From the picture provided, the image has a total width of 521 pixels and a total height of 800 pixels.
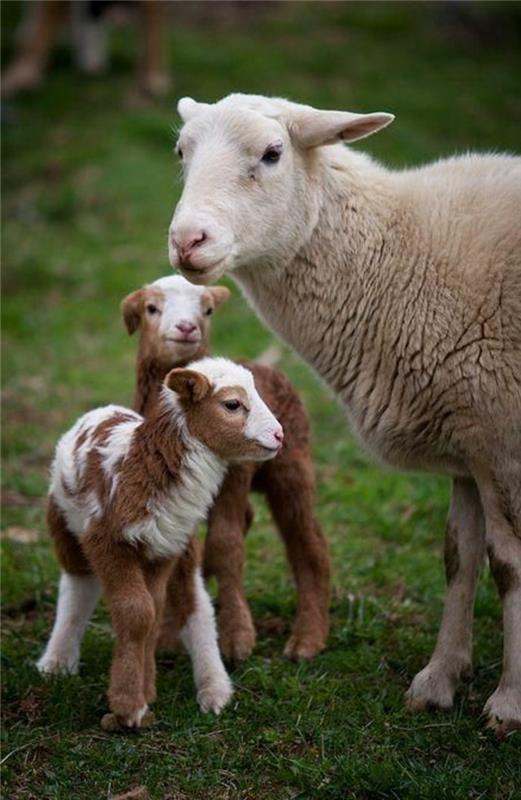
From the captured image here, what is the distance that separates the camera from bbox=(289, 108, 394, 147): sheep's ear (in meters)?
5.15

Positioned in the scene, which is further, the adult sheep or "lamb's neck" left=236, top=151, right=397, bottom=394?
"lamb's neck" left=236, top=151, right=397, bottom=394

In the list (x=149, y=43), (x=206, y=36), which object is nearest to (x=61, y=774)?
(x=149, y=43)

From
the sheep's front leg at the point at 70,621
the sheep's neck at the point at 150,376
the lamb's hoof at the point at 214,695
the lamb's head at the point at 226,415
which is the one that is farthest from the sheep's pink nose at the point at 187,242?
the lamb's hoof at the point at 214,695

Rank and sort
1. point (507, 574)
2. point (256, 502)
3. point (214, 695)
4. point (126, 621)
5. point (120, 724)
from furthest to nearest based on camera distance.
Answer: point (256, 502), point (214, 695), point (507, 574), point (120, 724), point (126, 621)

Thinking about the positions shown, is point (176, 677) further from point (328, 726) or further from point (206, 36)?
point (206, 36)

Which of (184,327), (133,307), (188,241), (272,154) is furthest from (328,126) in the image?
(133,307)

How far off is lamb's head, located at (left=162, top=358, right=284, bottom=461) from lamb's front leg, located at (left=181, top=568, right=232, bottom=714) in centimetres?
68

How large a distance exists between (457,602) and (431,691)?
38cm

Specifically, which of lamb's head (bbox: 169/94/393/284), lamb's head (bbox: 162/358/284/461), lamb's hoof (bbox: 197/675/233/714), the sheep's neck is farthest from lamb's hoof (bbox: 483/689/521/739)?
lamb's head (bbox: 169/94/393/284)

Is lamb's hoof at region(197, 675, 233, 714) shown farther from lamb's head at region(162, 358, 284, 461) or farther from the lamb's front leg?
lamb's head at region(162, 358, 284, 461)

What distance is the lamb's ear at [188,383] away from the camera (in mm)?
4773

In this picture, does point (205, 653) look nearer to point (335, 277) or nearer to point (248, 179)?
point (335, 277)

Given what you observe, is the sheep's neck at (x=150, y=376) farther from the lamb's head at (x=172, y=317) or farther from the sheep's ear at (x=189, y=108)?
the sheep's ear at (x=189, y=108)

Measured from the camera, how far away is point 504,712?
16.0 feet
